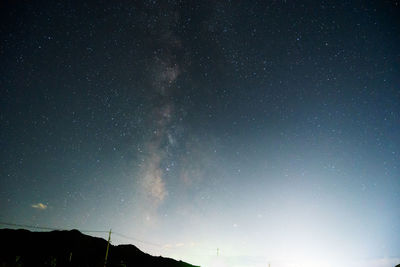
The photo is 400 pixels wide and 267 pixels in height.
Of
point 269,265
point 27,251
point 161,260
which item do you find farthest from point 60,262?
point 269,265

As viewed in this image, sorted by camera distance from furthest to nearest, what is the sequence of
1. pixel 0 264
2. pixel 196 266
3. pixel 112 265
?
pixel 196 266 < pixel 112 265 < pixel 0 264

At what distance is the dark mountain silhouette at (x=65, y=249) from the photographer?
5422cm

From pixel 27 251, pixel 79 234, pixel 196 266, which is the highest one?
pixel 79 234

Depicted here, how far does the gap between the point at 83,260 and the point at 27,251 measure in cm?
1421

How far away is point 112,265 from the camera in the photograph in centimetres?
4116

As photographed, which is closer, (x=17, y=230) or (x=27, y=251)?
(x=27, y=251)

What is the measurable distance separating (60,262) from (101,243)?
73.5 feet

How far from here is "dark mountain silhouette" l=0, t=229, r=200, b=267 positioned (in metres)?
→ 54.2

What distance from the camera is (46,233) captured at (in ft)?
220

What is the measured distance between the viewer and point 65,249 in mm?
59406

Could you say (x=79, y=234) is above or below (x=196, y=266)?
above

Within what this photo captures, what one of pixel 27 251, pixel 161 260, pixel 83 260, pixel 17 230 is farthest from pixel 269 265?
pixel 17 230

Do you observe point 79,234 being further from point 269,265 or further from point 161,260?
point 269,265

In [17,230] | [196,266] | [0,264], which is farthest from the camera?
[196,266]
